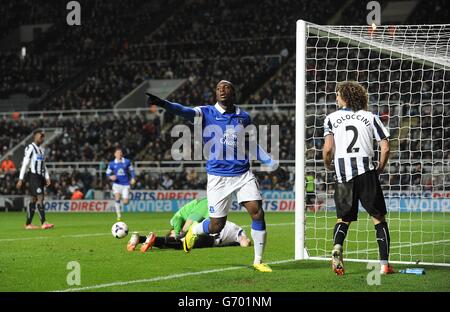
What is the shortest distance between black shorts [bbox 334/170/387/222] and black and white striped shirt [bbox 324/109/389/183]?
73mm

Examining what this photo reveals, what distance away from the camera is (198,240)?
12.5m

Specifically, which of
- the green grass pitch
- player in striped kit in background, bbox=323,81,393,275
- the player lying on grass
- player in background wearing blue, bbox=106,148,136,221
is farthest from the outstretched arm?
player in background wearing blue, bbox=106,148,136,221

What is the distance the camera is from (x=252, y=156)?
10.1m

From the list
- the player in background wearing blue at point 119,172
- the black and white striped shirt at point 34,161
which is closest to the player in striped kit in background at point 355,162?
the black and white striped shirt at point 34,161

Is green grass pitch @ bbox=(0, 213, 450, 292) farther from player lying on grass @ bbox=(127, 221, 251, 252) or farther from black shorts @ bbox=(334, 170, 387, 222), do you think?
black shorts @ bbox=(334, 170, 387, 222)

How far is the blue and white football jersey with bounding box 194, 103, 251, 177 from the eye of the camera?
9680mm

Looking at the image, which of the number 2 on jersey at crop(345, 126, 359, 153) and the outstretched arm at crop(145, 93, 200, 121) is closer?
the outstretched arm at crop(145, 93, 200, 121)

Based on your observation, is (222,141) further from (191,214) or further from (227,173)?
(191,214)

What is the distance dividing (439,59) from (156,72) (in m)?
32.0

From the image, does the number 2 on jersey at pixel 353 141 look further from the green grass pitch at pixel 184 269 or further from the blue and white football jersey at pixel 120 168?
the blue and white football jersey at pixel 120 168

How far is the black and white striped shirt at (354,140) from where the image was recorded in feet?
29.6

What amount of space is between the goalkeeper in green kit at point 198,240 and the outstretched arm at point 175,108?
3.24 metres

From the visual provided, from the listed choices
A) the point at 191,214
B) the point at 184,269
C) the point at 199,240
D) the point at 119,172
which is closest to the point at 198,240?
the point at 199,240
